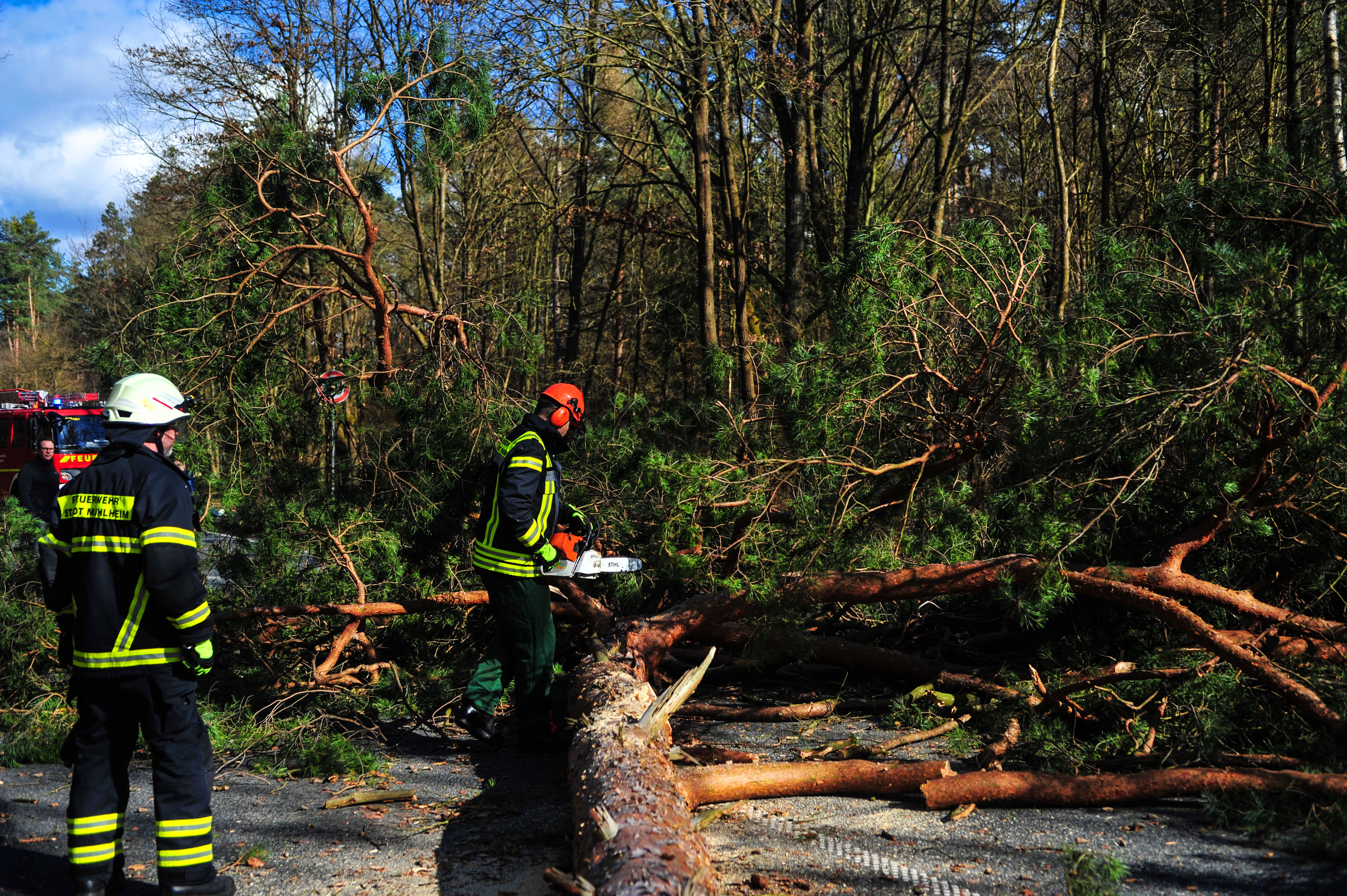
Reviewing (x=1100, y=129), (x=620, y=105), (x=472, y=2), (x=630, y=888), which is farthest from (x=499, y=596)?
(x=620, y=105)

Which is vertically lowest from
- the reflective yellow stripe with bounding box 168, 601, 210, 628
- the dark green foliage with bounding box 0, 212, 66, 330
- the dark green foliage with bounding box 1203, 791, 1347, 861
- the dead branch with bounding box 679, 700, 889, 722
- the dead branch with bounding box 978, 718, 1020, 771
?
the dead branch with bounding box 679, 700, 889, 722

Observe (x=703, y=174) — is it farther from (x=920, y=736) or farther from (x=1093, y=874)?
(x=1093, y=874)

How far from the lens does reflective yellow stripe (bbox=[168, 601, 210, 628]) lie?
2924 millimetres

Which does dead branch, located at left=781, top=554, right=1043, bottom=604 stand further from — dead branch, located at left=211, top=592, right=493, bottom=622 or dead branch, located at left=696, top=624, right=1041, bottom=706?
dead branch, located at left=211, top=592, right=493, bottom=622

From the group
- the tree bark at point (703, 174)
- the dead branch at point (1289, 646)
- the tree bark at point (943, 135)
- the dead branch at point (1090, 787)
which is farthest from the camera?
the tree bark at point (943, 135)

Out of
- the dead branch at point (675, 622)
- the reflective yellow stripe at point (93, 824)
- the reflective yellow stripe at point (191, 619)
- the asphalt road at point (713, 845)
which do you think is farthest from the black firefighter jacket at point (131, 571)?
the dead branch at point (675, 622)

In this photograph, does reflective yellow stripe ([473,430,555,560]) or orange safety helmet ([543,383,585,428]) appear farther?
orange safety helmet ([543,383,585,428])

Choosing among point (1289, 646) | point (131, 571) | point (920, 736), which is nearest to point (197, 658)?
point (131, 571)

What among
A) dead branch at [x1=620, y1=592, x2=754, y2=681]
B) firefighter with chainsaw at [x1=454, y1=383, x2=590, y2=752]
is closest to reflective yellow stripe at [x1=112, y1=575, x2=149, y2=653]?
firefighter with chainsaw at [x1=454, y1=383, x2=590, y2=752]

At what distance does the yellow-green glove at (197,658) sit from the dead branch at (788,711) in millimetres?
2825

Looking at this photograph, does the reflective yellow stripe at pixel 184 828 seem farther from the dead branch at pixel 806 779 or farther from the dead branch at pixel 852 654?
the dead branch at pixel 852 654

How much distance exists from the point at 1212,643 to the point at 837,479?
1.90 meters

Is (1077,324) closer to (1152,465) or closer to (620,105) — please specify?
(1152,465)

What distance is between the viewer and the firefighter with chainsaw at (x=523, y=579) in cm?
463
